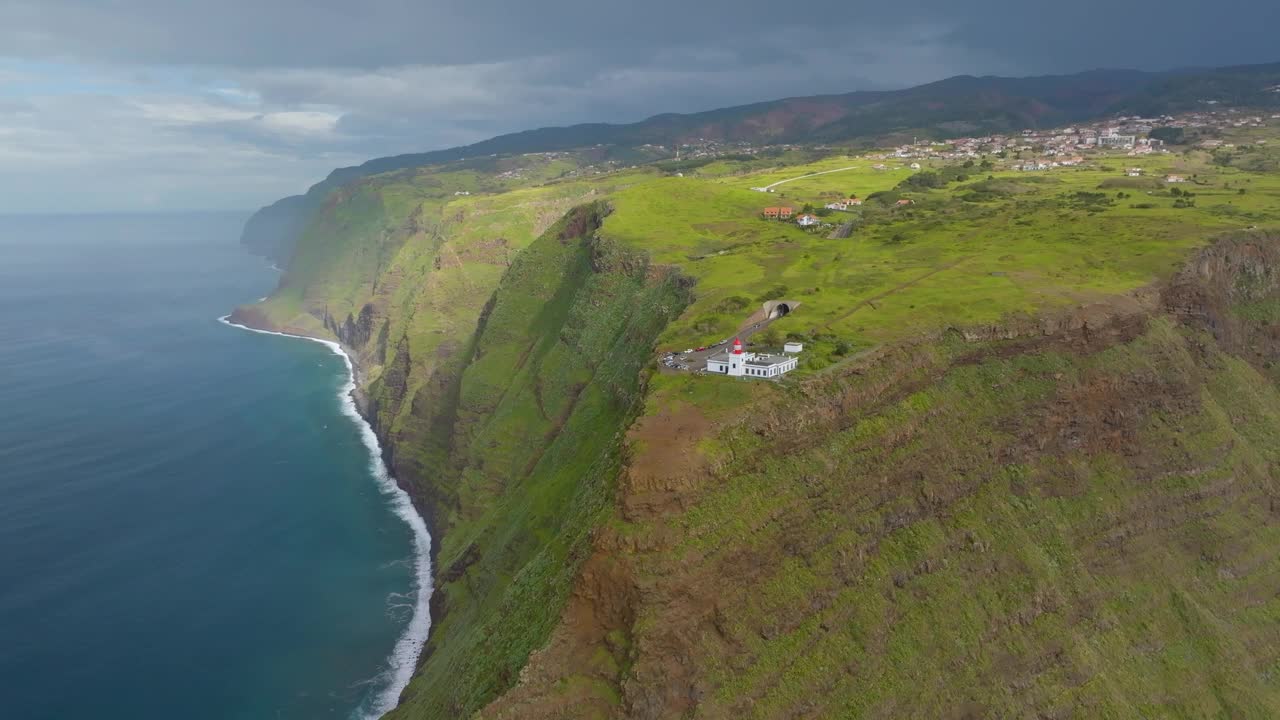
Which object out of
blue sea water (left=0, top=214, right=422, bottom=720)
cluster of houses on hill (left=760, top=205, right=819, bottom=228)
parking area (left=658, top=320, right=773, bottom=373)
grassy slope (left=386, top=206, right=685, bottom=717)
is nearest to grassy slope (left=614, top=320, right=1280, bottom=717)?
grassy slope (left=386, top=206, right=685, bottom=717)

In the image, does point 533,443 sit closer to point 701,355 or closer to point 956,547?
point 701,355

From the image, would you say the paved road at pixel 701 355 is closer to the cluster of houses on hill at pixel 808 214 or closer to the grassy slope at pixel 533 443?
the grassy slope at pixel 533 443

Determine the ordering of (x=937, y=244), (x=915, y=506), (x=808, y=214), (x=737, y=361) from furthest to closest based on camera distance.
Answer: (x=808, y=214) → (x=937, y=244) → (x=737, y=361) → (x=915, y=506)

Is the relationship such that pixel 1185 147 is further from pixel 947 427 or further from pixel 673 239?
pixel 947 427

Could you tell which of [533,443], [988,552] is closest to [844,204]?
[533,443]

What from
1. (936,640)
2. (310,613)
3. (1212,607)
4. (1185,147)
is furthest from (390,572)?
(1185,147)

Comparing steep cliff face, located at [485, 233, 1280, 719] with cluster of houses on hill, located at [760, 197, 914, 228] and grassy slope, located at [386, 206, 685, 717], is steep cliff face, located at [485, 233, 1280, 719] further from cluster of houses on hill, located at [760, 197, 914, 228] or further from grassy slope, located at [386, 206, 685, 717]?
cluster of houses on hill, located at [760, 197, 914, 228]
